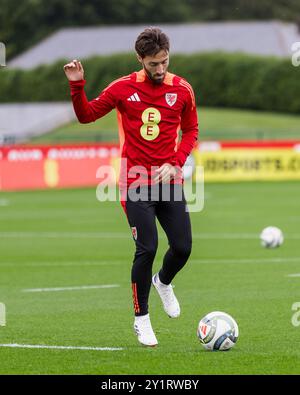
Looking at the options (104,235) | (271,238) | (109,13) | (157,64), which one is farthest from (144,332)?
(109,13)

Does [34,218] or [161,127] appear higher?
[161,127]

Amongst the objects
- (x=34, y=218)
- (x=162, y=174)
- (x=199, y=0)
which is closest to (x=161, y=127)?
(x=162, y=174)

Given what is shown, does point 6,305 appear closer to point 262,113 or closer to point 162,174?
point 162,174

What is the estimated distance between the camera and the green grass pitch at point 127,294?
929cm

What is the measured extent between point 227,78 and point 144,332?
202 ft

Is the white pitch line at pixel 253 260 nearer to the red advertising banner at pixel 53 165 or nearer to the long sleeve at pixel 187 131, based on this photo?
the long sleeve at pixel 187 131

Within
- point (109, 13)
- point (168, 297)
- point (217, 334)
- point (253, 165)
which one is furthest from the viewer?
point (109, 13)

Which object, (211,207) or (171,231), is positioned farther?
(211,207)

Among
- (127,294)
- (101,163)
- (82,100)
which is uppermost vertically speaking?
(82,100)

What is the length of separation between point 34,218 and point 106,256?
8.24 m

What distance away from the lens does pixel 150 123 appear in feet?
33.7

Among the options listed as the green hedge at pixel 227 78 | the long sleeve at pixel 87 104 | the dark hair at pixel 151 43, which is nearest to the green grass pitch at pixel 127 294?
the long sleeve at pixel 87 104

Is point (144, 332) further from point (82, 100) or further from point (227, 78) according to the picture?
point (227, 78)
